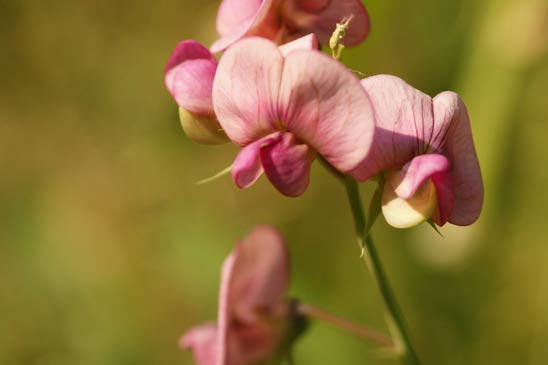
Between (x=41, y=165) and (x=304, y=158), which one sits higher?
(x=304, y=158)

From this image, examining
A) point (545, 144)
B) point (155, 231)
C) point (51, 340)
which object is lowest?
point (51, 340)

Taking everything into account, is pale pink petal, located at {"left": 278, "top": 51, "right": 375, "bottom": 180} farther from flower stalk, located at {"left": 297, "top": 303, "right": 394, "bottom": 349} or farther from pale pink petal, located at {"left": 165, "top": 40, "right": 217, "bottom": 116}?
flower stalk, located at {"left": 297, "top": 303, "right": 394, "bottom": 349}

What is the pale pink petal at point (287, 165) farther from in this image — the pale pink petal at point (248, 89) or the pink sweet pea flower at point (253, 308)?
the pink sweet pea flower at point (253, 308)

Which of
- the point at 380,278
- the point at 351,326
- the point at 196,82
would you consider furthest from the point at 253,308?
the point at 196,82

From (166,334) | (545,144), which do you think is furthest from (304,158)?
(166,334)

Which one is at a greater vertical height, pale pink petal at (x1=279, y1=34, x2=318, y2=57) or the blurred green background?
pale pink petal at (x1=279, y1=34, x2=318, y2=57)

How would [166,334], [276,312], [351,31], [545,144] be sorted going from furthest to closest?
[166,334] < [545,144] < [276,312] < [351,31]

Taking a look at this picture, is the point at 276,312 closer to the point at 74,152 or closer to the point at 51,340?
the point at 51,340

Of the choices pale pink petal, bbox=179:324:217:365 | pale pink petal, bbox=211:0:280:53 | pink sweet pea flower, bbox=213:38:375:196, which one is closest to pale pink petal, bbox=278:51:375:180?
pink sweet pea flower, bbox=213:38:375:196
